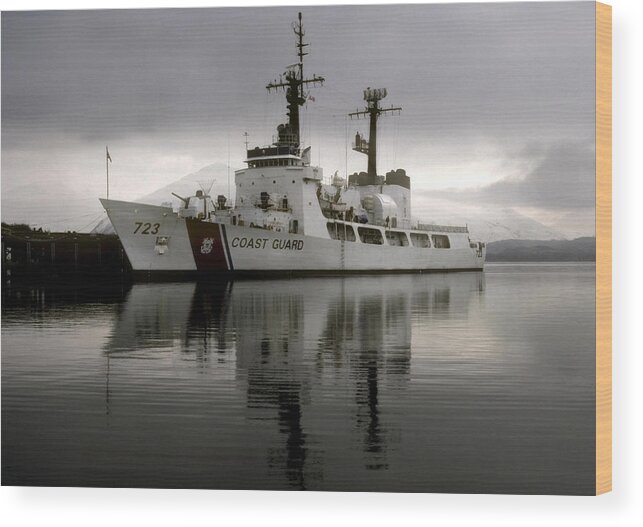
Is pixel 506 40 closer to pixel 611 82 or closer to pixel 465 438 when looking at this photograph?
pixel 611 82

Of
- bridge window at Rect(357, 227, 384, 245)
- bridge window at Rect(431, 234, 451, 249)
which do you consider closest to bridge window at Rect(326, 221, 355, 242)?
bridge window at Rect(357, 227, 384, 245)

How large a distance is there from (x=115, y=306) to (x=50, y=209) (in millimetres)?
3259

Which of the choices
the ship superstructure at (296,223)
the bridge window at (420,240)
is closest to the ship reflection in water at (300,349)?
the ship superstructure at (296,223)

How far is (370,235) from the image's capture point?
30.1ft

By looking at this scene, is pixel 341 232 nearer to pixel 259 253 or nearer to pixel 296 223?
pixel 259 253

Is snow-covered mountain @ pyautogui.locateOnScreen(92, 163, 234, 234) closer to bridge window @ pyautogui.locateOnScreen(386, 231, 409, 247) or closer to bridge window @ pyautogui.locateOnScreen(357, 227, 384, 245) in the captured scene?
bridge window @ pyautogui.locateOnScreen(386, 231, 409, 247)

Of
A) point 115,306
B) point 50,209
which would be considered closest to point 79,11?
point 50,209

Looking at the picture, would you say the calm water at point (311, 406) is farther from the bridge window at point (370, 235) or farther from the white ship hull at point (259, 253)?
the white ship hull at point (259, 253)

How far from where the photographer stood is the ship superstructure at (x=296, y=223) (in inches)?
222

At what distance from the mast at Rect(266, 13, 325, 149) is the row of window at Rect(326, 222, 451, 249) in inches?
92.3

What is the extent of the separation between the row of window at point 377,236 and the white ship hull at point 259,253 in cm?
7

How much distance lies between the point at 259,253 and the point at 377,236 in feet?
7.12

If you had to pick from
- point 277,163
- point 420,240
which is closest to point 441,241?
point 420,240

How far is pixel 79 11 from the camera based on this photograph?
492 centimetres
